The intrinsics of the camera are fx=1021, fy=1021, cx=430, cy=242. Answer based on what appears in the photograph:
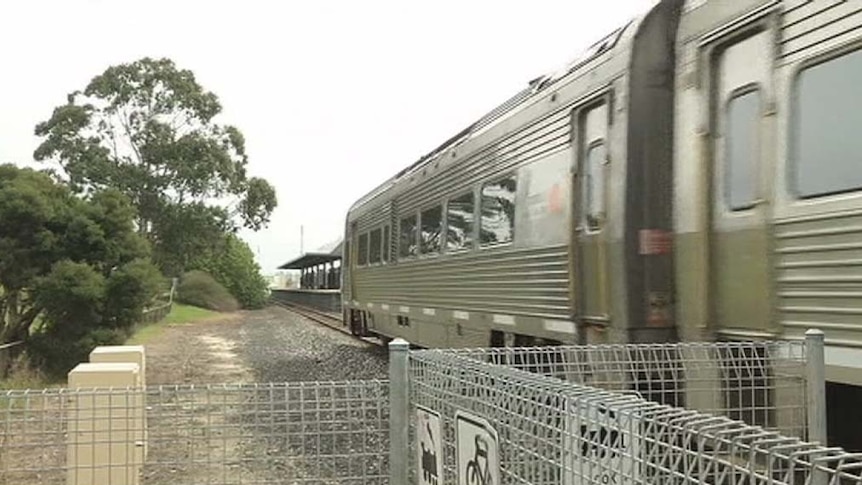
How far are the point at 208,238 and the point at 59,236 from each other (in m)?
26.1

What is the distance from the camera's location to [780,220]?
532 cm

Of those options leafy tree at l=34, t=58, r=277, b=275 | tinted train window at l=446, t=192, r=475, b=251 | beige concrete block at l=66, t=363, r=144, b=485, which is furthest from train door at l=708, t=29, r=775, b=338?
leafy tree at l=34, t=58, r=277, b=275

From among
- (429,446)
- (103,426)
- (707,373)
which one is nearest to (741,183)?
(707,373)

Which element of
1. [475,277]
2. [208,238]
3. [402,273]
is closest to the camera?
[475,277]

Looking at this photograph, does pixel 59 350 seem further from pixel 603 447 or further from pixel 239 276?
pixel 239 276

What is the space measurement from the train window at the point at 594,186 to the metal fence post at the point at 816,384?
284 cm

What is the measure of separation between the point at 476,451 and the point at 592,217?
5160 mm

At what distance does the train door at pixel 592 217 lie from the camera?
7.41m

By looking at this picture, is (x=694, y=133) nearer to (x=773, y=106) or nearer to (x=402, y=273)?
(x=773, y=106)

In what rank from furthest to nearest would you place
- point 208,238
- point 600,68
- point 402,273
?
point 208,238 → point 402,273 → point 600,68

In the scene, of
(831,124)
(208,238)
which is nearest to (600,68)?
(831,124)

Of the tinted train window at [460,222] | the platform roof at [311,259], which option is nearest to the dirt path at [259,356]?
the tinted train window at [460,222]

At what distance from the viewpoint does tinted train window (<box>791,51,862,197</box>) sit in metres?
4.79

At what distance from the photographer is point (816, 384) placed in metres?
4.75
